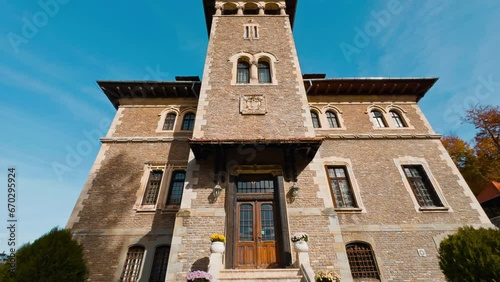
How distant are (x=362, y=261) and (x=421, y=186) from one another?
504 centimetres

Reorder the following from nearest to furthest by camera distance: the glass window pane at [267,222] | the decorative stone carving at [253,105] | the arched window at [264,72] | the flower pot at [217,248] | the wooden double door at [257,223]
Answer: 1. the flower pot at [217,248]
2. the wooden double door at [257,223]
3. the glass window pane at [267,222]
4. the decorative stone carving at [253,105]
5. the arched window at [264,72]

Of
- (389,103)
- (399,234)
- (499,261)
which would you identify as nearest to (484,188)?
(389,103)

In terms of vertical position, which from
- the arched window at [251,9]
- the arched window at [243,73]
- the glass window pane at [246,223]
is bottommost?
the glass window pane at [246,223]

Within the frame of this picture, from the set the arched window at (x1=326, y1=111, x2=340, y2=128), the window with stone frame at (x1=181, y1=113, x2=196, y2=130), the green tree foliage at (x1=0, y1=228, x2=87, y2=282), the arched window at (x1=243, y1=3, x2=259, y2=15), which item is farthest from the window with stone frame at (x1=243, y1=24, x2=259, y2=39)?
the green tree foliage at (x1=0, y1=228, x2=87, y2=282)

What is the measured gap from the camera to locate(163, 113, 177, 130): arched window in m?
13.3

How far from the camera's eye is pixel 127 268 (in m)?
9.10

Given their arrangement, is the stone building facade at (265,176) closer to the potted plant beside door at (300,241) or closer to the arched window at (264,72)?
the arched window at (264,72)

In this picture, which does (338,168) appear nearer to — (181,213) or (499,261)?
(499,261)

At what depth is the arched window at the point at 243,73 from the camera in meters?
12.0

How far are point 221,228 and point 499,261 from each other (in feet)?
22.7

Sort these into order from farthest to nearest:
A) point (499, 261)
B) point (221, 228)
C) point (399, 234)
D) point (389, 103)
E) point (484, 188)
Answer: point (484, 188) → point (389, 103) → point (399, 234) → point (221, 228) → point (499, 261)

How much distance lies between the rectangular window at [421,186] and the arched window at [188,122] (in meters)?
11.5

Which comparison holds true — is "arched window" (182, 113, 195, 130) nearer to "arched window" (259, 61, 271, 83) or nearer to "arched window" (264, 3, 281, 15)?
"arched window" (259, 61, 271, 83)

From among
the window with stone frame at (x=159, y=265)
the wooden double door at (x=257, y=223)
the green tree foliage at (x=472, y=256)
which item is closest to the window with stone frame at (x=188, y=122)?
the wooden double door at (x=257, y=223)
